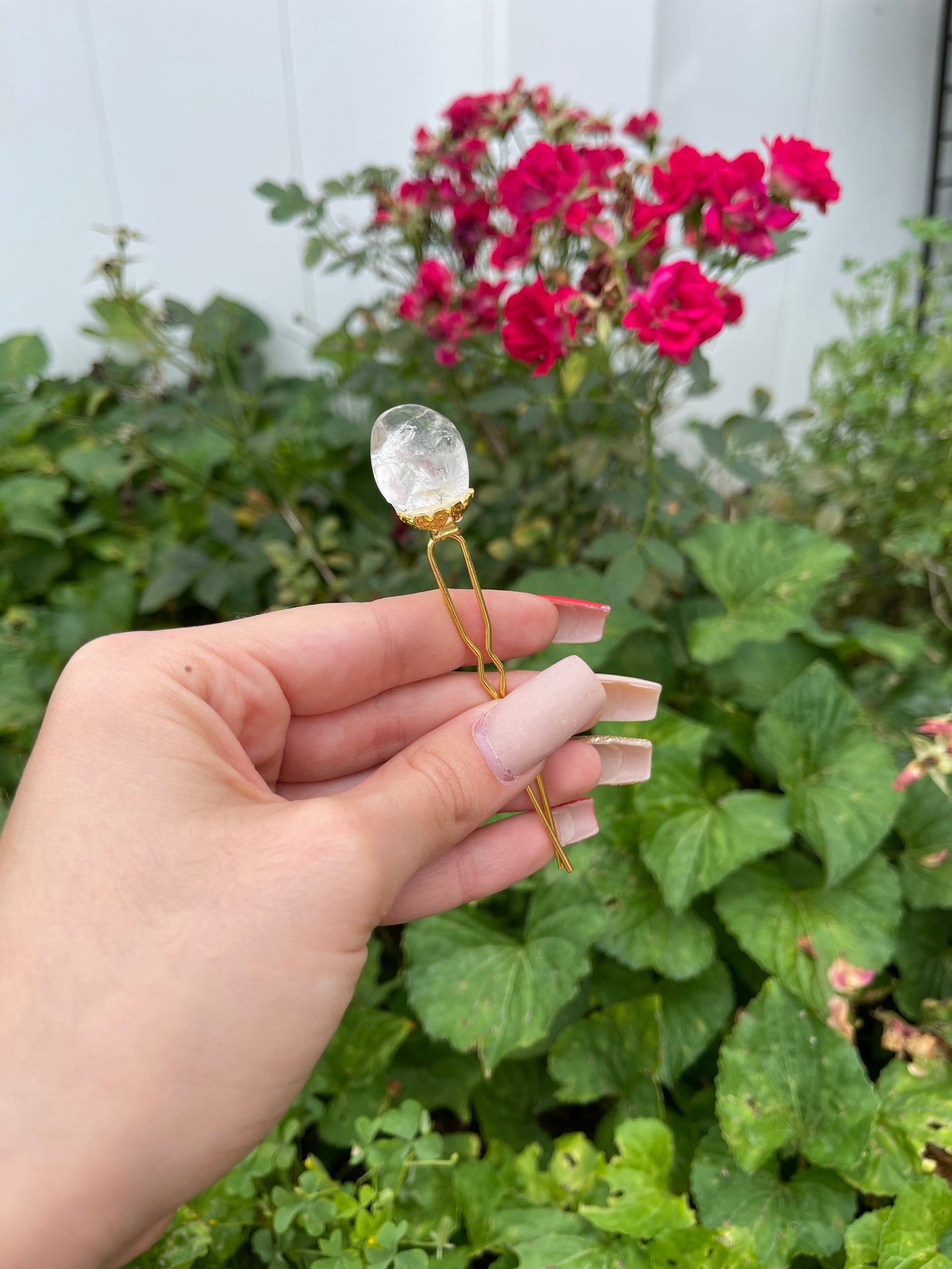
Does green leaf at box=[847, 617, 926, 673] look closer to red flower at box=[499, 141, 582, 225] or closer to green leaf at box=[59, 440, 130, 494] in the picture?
red flower at box=[499, 141, 582, 225]

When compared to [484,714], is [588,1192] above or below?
below

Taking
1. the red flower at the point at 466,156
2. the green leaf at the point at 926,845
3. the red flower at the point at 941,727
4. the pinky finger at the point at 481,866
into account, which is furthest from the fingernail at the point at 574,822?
the red flower at the point at 466,156

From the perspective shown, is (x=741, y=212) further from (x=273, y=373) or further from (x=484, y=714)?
(x=273, y=373)

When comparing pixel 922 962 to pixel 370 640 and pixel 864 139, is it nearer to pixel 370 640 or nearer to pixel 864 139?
pixel 370 640

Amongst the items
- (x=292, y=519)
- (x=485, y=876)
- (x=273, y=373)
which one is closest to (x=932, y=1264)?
(x=485, y=876)

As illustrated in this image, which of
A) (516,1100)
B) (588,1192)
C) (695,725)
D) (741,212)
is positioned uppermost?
(741,212)

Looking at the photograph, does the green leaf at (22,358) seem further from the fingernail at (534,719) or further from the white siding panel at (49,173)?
the fingernail at (534,719)
